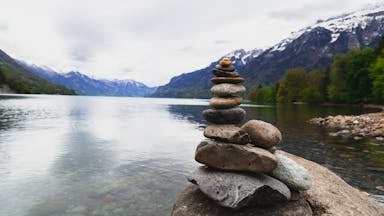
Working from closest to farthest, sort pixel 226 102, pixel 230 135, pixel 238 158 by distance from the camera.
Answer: pixel 238 158 → pixel 230 135 → pixel 226 102

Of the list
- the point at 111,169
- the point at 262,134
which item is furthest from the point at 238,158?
the point at 111,169

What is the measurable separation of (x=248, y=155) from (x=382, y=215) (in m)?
5.64

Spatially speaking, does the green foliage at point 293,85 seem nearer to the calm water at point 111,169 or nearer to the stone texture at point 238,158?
the calm water at point 111,169

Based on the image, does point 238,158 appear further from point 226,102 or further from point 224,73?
point 224,73

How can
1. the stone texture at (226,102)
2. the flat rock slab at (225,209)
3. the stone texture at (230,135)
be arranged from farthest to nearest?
the stone texture at (226,102) → the stone texture at (230,135) → the flat rock slab at (225,209)

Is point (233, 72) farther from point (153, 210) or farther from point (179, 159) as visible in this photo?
point (179, 159)

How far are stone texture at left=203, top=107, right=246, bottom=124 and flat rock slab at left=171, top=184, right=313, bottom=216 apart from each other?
9.57 feet

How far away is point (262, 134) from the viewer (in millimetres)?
11938

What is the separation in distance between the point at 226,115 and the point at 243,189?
10.3 feet

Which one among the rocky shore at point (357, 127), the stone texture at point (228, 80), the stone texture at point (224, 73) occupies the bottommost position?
the rocky shore at point (357, 127)

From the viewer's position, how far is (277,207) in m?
10.8

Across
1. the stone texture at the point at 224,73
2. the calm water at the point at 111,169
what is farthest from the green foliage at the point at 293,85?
the stone texture at the point at 224,73

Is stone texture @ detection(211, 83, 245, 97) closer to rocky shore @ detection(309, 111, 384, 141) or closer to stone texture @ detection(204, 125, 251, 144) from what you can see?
stone texture @ detection(204, 125, 251, 144)

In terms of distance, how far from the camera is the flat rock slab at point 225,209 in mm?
10508
